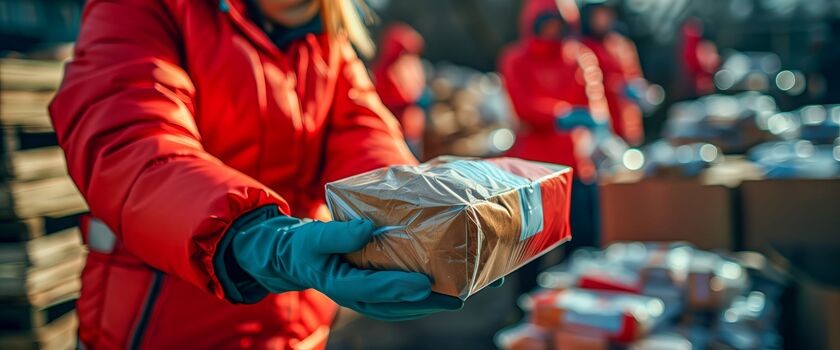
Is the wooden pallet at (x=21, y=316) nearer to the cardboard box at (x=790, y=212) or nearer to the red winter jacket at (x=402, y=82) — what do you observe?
the cardboard box at (x=790, y=212)

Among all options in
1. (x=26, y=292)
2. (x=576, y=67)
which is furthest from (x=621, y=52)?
(x=26, y=292)

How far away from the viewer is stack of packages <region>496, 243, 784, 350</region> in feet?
7.86

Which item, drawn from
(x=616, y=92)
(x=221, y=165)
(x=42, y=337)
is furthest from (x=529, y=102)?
(x=221, y=165)

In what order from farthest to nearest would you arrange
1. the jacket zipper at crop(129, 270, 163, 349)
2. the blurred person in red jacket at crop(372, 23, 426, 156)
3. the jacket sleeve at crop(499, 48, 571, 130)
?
the blurred person in red jacket at crop(372, 23, 426, 156) → the jacket sleeve at crop(499, 48, 571, 130) → the jacket zipper at crop(129, 270, 163, 349)

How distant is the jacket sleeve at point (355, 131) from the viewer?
1583 mm

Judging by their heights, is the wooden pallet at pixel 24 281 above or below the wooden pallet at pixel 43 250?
below

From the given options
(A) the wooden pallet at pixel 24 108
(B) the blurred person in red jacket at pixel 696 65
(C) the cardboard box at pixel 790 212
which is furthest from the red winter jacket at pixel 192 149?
(B) the blurred person in red jacket at pixel 696 65

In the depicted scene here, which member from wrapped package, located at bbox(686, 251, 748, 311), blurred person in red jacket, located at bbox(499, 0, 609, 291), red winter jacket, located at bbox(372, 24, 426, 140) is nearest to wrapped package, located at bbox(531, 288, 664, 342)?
wrapped package, located at bbox(686, 251, 748, 311)

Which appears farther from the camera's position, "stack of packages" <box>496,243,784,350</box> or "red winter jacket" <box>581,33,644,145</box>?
"red winter jacket" <box>581,33,644,145</box>

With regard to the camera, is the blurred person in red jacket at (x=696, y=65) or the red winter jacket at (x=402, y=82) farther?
the blurred person in red jacket at (x=696, y=65)

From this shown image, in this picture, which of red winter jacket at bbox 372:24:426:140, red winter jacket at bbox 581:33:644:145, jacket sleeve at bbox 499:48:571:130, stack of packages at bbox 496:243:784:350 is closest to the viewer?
stack of packages at bbox 496:243:784:350

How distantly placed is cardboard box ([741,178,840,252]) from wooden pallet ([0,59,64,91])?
258cm

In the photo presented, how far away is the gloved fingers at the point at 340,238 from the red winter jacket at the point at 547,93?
12.1 feet

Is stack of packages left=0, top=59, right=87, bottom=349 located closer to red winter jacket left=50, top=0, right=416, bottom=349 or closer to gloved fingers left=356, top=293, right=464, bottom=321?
red winter jacket left=50, top=0, right=416, bottom=349
